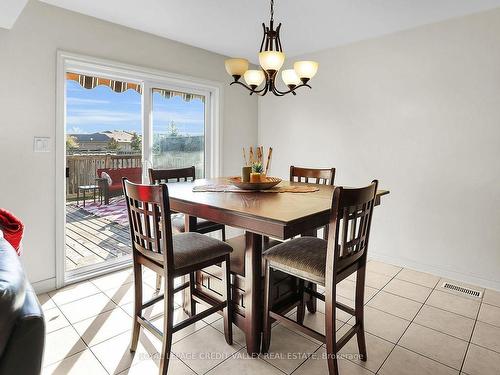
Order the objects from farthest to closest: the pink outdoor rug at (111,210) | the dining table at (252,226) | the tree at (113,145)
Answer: the pink outdoor rug at (111,210)
the tree at (113,145)
the dining table at (252,226)

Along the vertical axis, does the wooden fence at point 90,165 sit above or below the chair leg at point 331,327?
above

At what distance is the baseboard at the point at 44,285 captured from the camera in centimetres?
264

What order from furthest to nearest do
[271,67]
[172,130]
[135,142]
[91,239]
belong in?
[135,142]
[91,239]
[172,130]
[271,67]

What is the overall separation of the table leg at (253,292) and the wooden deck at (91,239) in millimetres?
2071

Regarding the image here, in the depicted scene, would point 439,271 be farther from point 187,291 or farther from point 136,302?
point 136,302

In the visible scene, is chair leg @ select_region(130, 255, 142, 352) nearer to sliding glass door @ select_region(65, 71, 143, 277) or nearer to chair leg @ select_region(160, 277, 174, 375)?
chair leg @ select_region(160, 277, 174, 375)

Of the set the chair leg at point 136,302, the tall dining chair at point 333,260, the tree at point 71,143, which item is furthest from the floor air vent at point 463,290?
the tree at point 71,143

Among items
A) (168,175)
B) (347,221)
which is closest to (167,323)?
(347,221)

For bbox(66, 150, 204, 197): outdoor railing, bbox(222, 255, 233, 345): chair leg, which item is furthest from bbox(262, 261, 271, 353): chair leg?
bbox(66, 150, 204, 197): outdoor railing

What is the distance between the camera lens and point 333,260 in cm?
157

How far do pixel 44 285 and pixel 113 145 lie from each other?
1.89 metres

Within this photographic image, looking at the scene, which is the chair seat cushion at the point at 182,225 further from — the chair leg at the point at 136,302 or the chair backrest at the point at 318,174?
the chair backrest at the point at 318,174

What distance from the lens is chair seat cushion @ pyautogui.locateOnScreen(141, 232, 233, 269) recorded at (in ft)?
5.73

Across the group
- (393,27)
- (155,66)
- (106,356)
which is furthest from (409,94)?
(106,356)
